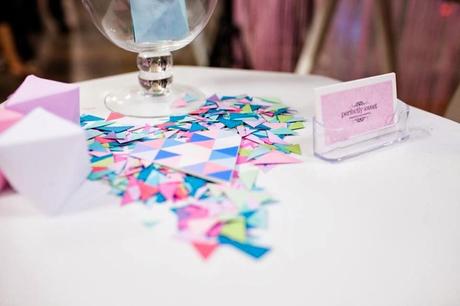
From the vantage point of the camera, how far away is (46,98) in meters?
0.50

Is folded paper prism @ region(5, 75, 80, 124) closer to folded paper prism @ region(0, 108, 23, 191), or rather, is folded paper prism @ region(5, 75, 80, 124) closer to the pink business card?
folded paper prism @ region(0, 108, 23, 191)

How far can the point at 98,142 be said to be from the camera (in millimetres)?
→ 576

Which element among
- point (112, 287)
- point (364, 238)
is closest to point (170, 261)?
point (112, 287)

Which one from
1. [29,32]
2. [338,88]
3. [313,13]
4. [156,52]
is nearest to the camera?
[338,88]

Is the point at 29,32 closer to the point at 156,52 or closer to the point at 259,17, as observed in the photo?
the point at 259,17

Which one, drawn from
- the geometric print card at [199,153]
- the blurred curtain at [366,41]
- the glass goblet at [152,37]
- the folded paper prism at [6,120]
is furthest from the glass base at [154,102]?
the blurred curtain at [366,41]

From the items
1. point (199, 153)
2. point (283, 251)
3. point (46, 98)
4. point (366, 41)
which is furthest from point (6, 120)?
point (366, 41)

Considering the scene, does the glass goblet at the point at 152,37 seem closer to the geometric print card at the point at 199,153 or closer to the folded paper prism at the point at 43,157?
the geometric print card at the point at 199,153

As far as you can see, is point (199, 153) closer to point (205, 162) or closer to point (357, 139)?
point (205, 162)

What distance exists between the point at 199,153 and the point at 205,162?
0.03 metres

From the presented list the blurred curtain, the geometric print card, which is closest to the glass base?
the geometric print card

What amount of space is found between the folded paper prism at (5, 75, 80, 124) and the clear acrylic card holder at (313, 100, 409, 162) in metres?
0.29

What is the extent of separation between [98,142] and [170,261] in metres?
0.24

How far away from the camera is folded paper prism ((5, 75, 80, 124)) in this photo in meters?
0.49
